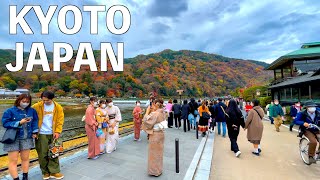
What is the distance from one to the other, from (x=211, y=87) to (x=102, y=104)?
79.5 metres

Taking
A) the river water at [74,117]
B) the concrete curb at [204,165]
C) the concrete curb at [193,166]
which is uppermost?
the concrete curb at [193,166]

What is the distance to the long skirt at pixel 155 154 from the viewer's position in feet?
14.2

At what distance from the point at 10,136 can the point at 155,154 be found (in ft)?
8.91

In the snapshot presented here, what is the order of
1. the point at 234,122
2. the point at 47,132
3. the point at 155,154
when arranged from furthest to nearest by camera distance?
the point at 234,122
the point at 155,154
the point at 47,132

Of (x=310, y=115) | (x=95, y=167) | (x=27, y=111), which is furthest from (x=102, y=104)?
(x=310, y=115)

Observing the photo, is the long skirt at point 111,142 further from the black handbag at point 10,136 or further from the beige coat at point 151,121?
the black handbag at point 10,136

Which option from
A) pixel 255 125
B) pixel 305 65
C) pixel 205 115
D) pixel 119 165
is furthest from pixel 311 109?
pixel 305 65

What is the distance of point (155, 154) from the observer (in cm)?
439

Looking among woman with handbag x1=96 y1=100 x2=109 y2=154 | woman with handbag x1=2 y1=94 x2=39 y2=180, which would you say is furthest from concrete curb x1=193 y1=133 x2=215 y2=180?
woman with handbag x1=2 y1=94 x2=39 y2=180

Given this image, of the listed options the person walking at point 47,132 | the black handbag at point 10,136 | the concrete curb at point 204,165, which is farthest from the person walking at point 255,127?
the black handbag at point 10,136

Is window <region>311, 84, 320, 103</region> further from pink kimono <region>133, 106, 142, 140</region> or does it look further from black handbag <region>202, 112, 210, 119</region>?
pink kimono <region>133, 106, 142, 140</region>

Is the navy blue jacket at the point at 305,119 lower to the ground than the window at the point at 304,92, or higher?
lower

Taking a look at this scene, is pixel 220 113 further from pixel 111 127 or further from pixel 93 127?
pixel 93 127

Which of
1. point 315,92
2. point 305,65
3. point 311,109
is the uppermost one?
point 305,65
